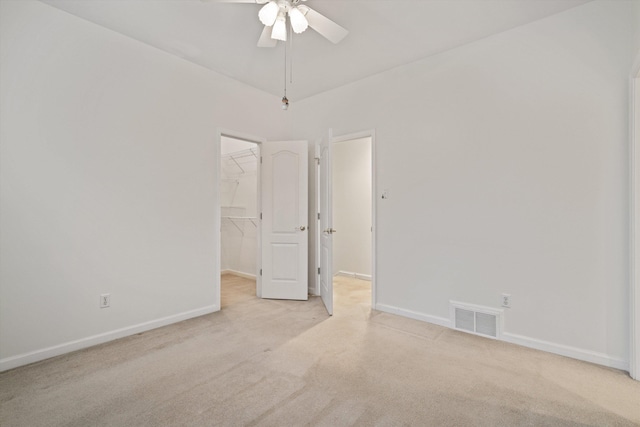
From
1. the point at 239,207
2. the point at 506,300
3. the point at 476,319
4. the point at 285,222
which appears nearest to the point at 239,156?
the point at 239,207

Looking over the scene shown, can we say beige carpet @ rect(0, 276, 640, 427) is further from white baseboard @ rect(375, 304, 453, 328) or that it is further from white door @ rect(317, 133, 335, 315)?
white door @ rect(317, 133, 335, 315)

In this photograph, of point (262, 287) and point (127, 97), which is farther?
point (262, 287)

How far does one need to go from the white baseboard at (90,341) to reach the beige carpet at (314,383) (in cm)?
9

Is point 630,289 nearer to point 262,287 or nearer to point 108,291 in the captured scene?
point 262,287

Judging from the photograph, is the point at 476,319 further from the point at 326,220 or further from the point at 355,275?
the point at 355,275

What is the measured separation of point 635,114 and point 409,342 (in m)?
2.42

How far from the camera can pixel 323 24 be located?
2154mm

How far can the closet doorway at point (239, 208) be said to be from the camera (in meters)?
5.17

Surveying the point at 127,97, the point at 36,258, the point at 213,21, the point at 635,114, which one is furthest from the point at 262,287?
the point at 635,114

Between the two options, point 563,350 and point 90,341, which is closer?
point 563,350

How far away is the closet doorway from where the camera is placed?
5172 millimetres

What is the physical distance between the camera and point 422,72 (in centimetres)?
320

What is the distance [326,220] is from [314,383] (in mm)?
1871

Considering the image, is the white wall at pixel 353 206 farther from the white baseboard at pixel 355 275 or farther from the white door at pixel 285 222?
the white door at pixel 285 222
